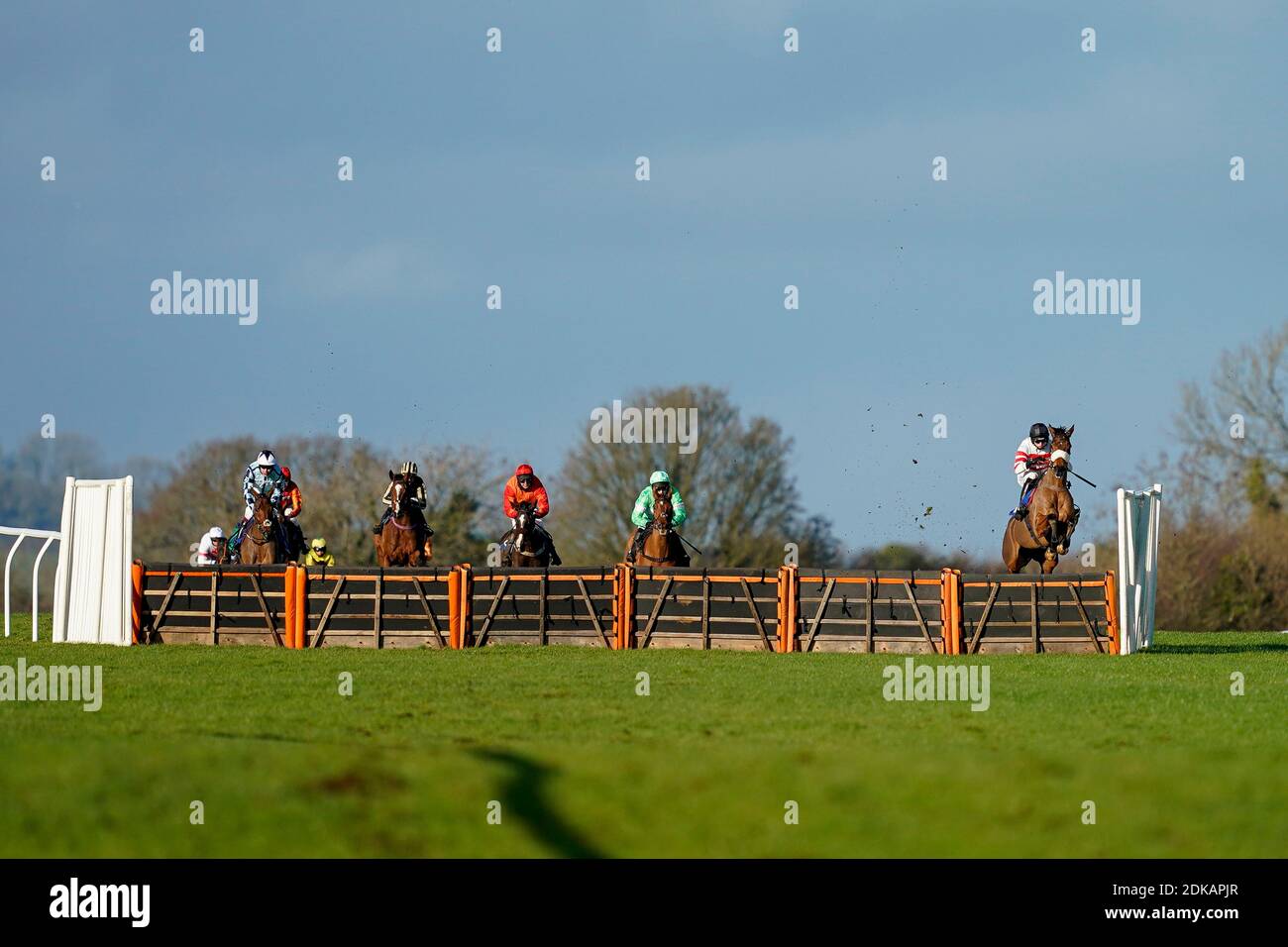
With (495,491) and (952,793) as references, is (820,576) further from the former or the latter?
(495,491)

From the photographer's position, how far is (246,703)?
16031mm

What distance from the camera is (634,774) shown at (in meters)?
11.5

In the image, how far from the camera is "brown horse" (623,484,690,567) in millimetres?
27375

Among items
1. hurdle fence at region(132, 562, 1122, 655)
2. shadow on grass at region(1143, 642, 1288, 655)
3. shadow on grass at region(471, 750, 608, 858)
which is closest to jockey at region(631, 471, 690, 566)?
hurdle fence at region(132, 562, 1122, 655)

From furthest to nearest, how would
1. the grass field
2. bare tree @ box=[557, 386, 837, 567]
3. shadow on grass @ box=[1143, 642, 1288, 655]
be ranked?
bare tree @ box=[557, 386, 837, 567] < shadow on grass @ box=[1143, 642, 1288, 655] < the grass field

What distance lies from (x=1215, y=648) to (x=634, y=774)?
18.0 meters

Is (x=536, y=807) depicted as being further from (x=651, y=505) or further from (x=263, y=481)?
(x=263, y=481)

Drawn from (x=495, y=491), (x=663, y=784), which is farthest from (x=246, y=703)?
(x=495, y=491)

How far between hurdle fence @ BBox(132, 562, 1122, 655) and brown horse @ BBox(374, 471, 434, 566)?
287 centimetres

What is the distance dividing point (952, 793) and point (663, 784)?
1841 millimetres

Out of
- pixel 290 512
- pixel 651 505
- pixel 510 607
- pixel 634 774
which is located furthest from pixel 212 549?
pixel 634 774

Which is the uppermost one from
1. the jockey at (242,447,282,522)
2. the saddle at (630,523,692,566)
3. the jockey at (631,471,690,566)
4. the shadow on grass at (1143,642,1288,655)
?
the jockey at (242,447,282,522)

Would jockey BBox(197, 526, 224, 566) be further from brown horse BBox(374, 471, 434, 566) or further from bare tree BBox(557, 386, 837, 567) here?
bare tree BBox(557, 386, 837, 567)

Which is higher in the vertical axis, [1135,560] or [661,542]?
[661,542]
